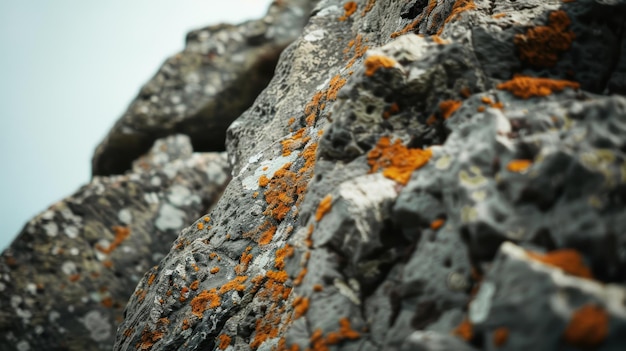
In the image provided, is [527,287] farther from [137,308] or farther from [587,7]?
[137,308]

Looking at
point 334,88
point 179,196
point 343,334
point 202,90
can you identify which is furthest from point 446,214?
point 202,90

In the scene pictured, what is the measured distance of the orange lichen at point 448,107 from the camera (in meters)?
3.21

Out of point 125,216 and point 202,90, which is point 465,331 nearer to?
point 125,216

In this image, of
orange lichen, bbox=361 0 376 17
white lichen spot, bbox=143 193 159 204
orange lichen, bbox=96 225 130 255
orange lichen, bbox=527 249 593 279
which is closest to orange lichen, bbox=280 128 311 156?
orange lichen, bbox=361 0 376 17

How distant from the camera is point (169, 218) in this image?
9156mm

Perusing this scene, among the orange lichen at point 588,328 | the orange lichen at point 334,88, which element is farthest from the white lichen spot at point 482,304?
the orange lichen at point 334,88

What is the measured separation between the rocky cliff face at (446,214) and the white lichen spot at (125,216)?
14.4 ft

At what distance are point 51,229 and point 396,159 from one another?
795 cm

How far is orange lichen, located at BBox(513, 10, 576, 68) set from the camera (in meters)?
3.35

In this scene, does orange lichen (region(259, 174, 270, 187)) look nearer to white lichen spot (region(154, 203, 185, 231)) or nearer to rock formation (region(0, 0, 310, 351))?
rock formation (region(0, 0, 310, 351))

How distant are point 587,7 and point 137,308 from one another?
212 inches

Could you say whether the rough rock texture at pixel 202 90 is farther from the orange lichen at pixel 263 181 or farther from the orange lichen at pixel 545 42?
the orange lichen at pixel 545 42

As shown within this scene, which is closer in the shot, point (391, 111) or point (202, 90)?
point (391, 111)

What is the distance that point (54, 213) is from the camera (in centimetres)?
866
